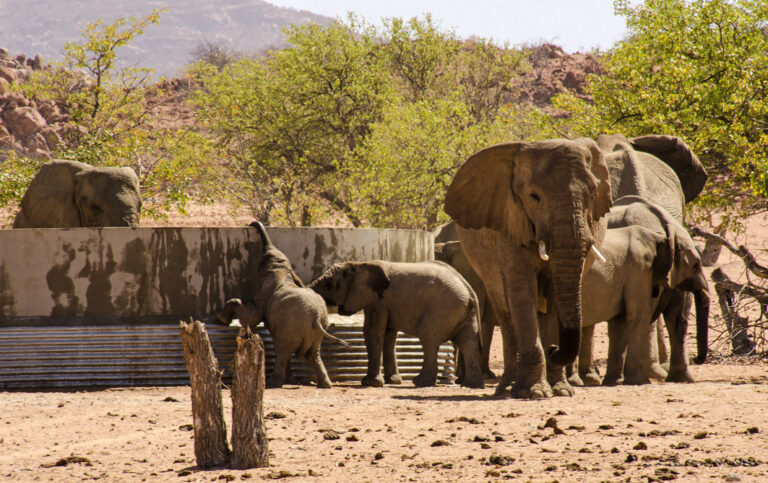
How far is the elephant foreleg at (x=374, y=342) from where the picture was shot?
384 inches

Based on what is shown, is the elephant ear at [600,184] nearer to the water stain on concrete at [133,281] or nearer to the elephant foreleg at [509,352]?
the elephant foreleg at [509,352]

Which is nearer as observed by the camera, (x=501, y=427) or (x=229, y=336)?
(x=501, y=427)

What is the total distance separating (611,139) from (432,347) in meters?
4.38

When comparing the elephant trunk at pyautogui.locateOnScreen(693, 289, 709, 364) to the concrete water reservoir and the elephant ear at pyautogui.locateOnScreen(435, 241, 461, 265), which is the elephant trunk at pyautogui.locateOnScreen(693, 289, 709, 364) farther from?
the concrete water reservoir

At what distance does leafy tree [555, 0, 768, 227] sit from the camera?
49.4 feet

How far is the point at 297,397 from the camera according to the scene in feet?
27.8

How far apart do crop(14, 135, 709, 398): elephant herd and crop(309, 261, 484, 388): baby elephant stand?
14mm

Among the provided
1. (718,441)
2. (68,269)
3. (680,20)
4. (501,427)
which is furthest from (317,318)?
(680,20)

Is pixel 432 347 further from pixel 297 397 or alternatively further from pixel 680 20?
pixel 680 20

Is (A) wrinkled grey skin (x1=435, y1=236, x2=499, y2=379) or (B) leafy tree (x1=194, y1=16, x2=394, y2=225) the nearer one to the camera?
(A) wrinkled grey skin (x1=435, y1=236, x2=499, y2=379)

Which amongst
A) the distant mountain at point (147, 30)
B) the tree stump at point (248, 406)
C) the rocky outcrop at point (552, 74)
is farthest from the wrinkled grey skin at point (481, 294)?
the distant mountain at point (147, 30)

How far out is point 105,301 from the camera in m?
9.39

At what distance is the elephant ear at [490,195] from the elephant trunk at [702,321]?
3127mm

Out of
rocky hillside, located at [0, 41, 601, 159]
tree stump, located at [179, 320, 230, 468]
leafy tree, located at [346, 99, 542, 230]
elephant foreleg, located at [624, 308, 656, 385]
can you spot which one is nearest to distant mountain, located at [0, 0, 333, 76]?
rocky hillside, located at [0, 41, 601, 159]
